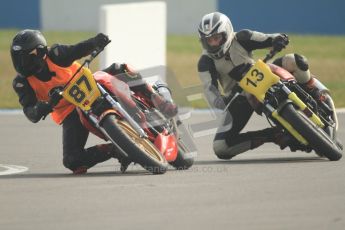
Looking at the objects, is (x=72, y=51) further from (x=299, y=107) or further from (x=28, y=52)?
(x=299, y=107)

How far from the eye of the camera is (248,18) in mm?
31016

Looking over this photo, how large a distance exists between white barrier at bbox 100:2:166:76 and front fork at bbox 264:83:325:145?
22.2ft

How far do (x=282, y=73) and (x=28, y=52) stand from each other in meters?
2.50

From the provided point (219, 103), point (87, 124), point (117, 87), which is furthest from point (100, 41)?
point (219, 103)

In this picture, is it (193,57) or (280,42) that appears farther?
(193,57)

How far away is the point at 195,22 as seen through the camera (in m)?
32.6

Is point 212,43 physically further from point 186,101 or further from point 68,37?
point 68,37

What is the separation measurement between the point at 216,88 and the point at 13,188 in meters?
2.74

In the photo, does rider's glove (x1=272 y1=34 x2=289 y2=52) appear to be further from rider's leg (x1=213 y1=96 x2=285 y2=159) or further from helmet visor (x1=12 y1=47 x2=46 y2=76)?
helmet visor (x1=12 y1=47 x2=46 y2=76)

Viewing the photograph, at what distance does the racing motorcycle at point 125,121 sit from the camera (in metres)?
9.53

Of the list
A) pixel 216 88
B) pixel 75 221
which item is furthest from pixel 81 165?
pixel 75 221

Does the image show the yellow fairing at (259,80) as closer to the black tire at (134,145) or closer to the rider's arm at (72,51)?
the black tire at (134,145)

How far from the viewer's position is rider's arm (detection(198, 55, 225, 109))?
35.9 ft

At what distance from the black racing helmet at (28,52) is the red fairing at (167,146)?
1317 millimetres
